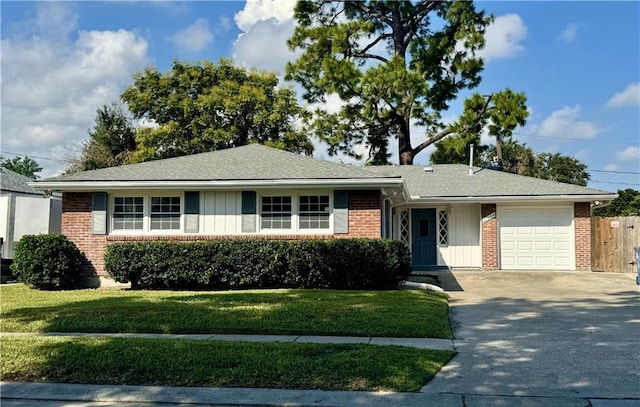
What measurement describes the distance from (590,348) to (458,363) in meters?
2.09

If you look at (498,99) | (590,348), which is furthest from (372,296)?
(498,99)

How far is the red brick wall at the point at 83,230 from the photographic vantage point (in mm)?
14523

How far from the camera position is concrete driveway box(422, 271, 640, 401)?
17.7 ft

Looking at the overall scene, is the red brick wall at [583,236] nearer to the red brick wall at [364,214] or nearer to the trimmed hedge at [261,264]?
the trimmed hedge at [261,264]

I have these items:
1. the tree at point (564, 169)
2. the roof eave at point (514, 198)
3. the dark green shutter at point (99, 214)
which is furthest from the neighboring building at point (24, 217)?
the tree at point (564, 169)

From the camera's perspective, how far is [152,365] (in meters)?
5.93

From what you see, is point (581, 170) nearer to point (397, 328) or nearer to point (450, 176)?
point (450, 176)

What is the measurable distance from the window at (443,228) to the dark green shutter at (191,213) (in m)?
8.86

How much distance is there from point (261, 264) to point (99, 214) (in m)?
4.93

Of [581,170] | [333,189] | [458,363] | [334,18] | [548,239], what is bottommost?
[458,363]

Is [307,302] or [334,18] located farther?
[334,18]

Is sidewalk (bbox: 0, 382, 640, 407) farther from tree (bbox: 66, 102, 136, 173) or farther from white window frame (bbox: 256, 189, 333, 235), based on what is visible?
tree (bbox: 66, 102, 136, 173)

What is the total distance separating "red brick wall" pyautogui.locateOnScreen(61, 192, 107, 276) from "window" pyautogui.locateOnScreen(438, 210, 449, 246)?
36.5ft

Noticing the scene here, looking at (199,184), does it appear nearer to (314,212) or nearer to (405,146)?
(314,212)
